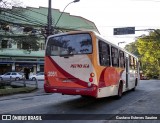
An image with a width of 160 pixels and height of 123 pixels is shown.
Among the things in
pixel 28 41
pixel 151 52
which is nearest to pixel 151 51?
→ pixel 151 52

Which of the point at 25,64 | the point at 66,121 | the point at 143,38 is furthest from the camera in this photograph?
the point at 143,38

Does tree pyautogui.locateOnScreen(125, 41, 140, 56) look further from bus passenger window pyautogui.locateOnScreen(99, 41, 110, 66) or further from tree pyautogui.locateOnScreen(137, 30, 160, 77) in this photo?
bus passenger window pyautogui.locateOnScreen(99, 41, 110, 66)

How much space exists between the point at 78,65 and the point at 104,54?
1.54 meters

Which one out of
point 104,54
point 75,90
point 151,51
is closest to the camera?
point 75,90

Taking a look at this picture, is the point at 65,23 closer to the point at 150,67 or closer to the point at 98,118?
the point at 150,67

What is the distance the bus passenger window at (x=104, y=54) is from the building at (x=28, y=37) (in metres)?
13.9

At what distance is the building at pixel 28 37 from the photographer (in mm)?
27703

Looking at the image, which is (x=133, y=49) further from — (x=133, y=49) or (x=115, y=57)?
(x=115, y=57)

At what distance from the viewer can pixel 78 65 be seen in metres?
12.3

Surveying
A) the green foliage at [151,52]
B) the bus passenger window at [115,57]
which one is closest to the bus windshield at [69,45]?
the bus passenger window at [115,57]

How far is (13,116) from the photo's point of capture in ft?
33.8

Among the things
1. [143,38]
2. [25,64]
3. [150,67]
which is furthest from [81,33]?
[150,67]

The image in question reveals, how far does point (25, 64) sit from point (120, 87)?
4169cm

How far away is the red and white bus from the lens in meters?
12.0
